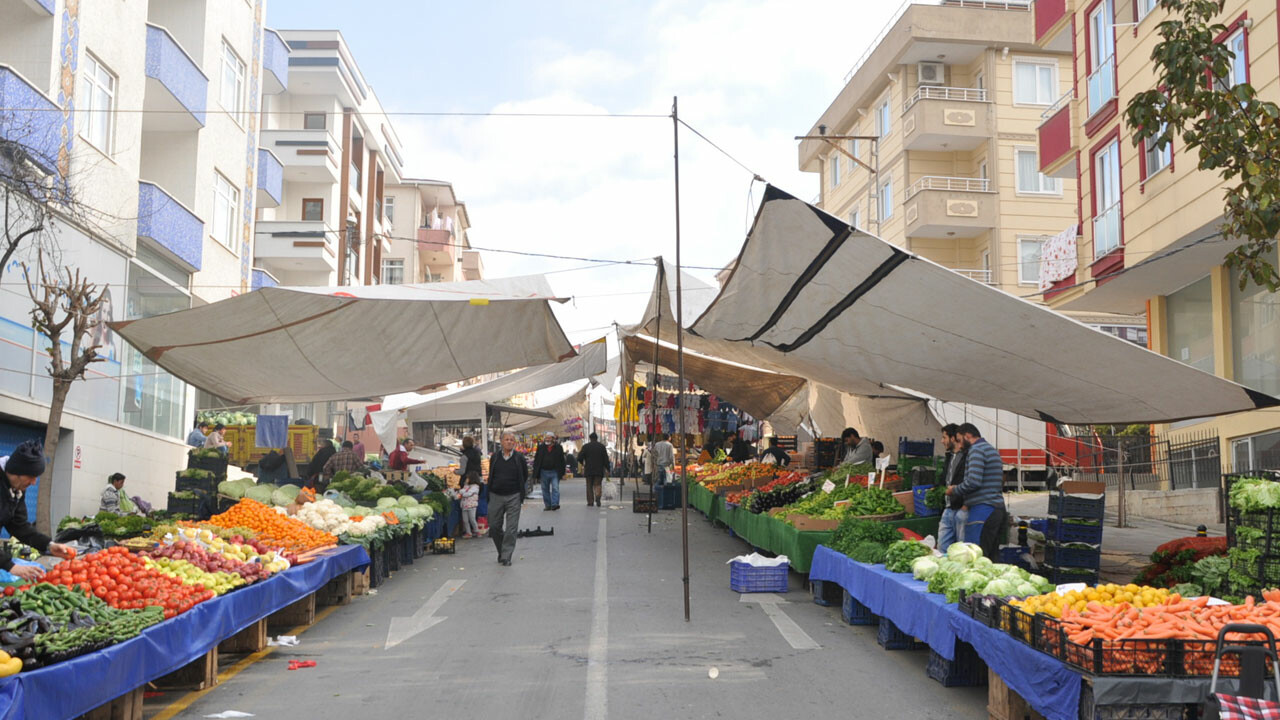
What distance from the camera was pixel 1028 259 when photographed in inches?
1388

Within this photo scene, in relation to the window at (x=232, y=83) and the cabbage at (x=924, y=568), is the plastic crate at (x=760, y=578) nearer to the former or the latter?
the cabbage at (x=924, y=568)

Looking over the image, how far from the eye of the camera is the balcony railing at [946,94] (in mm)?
35875

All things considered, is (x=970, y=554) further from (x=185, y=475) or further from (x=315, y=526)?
(x=185, y=475)

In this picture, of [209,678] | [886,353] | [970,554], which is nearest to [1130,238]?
[886,353]

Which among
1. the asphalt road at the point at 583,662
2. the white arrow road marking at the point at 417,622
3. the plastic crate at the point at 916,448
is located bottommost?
the white arrow road marking at the point at 417,622

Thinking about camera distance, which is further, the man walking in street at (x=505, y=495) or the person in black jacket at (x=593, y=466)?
the person in black jacket at (x=593, y=466)

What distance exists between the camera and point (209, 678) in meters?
7.34

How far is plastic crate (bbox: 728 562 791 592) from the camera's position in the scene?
39.8 ft

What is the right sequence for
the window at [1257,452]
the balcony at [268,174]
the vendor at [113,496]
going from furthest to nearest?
the balcony at [268,174] → the window at [1257,452] → the vendor at [113,496]

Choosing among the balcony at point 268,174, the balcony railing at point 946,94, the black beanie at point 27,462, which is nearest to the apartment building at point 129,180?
the balcony at point 268,174

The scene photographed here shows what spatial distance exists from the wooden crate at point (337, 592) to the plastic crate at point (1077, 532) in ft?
26.6

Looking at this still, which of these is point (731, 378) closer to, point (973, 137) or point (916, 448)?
point (916, 448)

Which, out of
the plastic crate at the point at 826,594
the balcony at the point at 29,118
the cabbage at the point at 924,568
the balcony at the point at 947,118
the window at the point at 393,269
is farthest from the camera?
the window at the point at 393,269

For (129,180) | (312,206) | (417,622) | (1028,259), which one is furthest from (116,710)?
(312,206)
